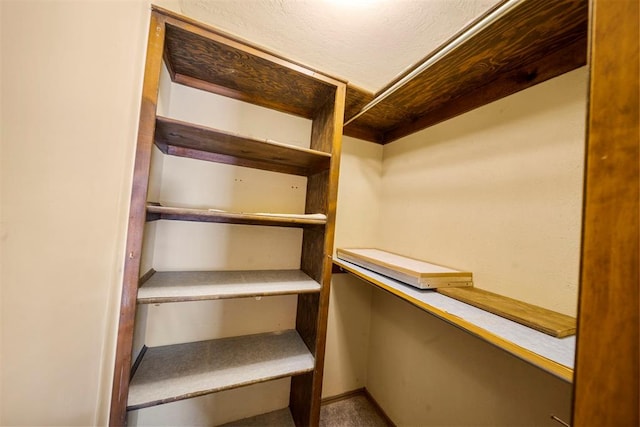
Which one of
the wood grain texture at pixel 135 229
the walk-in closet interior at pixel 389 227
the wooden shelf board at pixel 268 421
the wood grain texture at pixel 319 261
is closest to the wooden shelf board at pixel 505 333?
the walk-in closet interior at pixel 389 227

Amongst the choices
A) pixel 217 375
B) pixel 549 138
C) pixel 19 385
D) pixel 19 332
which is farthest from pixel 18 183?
pixel 549 138

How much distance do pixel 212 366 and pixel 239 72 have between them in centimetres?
136

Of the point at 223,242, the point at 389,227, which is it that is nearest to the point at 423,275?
the point at 389,227

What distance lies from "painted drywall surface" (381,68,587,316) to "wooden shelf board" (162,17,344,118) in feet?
2.35

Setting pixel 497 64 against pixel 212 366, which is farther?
pixel 212 366

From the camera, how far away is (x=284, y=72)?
96cm

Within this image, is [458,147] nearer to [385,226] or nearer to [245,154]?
[385,226]

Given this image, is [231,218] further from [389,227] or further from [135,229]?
[389,227]

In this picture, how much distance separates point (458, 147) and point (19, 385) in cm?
163

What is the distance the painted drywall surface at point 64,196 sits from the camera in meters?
0.43

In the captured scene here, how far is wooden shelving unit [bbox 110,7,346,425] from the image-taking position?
2.39ft

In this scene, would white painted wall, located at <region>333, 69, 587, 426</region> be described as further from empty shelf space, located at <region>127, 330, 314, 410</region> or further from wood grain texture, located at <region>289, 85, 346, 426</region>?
empty shelf space, located at <region>127, 330, 314, 410</region>

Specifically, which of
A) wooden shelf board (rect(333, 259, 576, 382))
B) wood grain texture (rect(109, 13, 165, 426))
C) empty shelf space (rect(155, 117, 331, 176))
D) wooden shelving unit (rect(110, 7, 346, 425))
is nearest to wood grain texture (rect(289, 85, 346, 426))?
wooden shelving unit (rect(110, 7, 346, 425))

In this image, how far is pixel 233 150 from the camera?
3.45 ft
